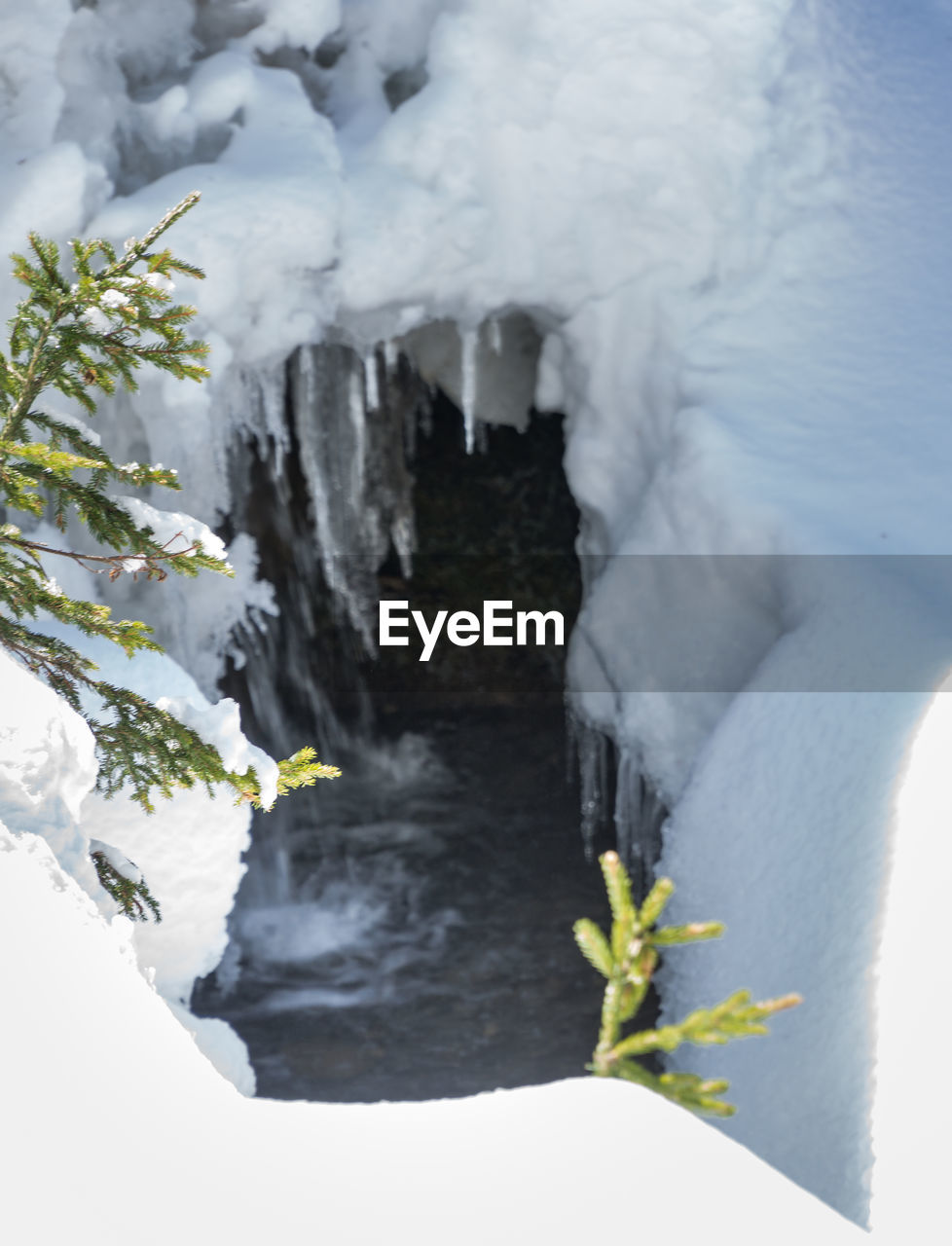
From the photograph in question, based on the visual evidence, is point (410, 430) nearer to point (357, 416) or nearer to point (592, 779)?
point (357, 416)

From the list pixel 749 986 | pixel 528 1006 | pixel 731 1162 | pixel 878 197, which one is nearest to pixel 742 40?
pixel 878 197

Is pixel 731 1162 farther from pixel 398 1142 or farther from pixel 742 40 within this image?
pixel 742 40

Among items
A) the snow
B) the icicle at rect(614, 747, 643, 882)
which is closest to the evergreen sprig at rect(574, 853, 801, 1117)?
the snow

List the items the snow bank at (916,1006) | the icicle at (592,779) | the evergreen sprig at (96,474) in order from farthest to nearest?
the icicle at (592,779) → the evergreen sprig at (96,474) → the snow bank at (916,1006)

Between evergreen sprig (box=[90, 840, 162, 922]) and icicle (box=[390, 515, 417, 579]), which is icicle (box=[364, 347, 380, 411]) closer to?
icicle (box=[390, 515, 417, 579])

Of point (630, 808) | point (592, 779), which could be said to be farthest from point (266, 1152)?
point (592, 779)

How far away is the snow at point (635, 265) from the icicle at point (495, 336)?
0.30 m

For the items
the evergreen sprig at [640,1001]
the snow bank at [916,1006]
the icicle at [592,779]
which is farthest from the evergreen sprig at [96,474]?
the icicle at [592,779]

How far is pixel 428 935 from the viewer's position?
7004mm

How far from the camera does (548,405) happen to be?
6.87 metres

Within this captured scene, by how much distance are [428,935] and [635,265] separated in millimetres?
4130

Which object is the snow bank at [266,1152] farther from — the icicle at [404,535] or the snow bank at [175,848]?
the icicle at [404,535]

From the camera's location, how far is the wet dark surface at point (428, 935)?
19.8ft

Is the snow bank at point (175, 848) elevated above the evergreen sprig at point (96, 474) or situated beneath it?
situated beneath
